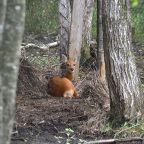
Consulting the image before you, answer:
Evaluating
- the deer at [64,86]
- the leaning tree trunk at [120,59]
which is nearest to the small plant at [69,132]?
the leaning tree trunk at [120,59]

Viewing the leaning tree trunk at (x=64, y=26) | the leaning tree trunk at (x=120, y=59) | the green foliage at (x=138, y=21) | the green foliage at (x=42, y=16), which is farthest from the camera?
the green foliage at (x=42, y=16)

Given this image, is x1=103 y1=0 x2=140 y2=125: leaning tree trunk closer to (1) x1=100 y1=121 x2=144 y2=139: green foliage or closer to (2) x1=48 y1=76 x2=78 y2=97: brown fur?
(1) x1=100 y1=121 x2=144 y2=139: green foliage

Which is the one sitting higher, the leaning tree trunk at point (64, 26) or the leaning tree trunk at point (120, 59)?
the leaning tree trunk at point (64, 26)

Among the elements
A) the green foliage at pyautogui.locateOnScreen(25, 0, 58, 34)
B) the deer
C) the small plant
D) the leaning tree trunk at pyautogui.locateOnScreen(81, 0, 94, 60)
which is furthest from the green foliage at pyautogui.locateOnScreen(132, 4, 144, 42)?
the small plant

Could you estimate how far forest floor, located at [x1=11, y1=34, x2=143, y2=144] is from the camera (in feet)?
27.0

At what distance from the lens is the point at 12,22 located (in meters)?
3.46

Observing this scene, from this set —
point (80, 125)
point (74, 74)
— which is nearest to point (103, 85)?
point (74, 74)

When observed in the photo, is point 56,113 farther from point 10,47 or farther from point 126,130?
point 10,47

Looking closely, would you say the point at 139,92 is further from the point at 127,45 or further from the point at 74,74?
the point at 74,74

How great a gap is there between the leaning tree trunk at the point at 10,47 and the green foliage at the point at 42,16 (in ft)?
52.2

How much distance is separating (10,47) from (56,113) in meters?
5.74

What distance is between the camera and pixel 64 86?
10547 millimetres

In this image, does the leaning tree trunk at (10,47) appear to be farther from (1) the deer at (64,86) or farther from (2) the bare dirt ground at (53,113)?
(1) the deer at (64,86)

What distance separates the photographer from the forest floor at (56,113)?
823 centimetres
